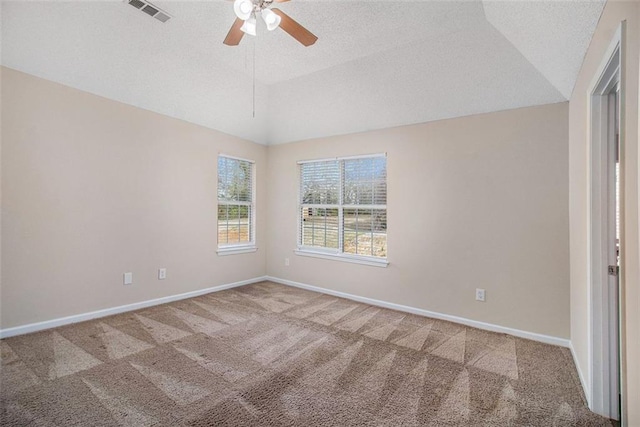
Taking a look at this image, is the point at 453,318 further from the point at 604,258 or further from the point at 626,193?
the point at 626,193

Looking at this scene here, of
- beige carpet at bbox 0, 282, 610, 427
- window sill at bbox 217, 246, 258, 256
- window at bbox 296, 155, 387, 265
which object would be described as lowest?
beige carpet at bbox 0, 282, 610, 427

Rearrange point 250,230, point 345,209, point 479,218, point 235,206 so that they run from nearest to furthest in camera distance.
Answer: point 479,218 → point 345,209 → point 235,206 → point 250,230

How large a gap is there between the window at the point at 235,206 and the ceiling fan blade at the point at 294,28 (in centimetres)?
279

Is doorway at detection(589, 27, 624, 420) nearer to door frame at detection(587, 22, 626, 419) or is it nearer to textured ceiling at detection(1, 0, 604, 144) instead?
door frame at detection(587, 22, 626, 419)

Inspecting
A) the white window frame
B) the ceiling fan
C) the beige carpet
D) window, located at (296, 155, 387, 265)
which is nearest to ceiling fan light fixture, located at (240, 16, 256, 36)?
the ceiling fan

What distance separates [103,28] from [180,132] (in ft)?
4.90

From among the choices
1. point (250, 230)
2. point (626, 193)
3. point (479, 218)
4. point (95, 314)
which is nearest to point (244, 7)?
point (626, 193)

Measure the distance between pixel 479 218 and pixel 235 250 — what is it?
11.4 feet

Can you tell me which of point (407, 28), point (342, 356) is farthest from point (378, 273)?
point (407, 28)

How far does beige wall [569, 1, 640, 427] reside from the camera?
3.80 feet

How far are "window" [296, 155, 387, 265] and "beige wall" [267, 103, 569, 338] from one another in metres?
0.18

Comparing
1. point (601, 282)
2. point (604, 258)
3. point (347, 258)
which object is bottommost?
point (347, 258)

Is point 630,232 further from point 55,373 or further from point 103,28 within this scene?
point 103,28

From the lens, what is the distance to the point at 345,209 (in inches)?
173
